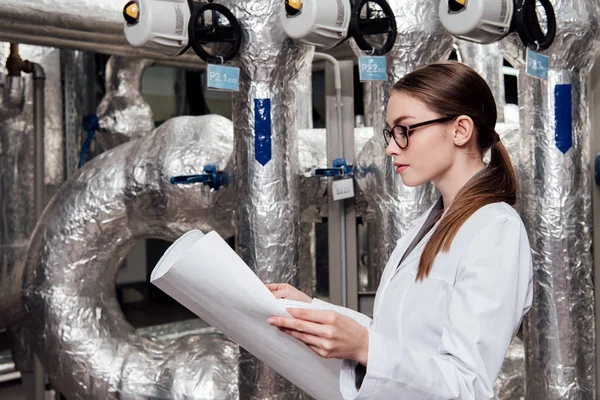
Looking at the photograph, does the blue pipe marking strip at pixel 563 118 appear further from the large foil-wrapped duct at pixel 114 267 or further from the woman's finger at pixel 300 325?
the woman's finger at pixel 300 325

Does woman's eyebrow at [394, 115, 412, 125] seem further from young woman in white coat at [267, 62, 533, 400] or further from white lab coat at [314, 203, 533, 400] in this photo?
white lab coat at [314, 203, 533, 400]

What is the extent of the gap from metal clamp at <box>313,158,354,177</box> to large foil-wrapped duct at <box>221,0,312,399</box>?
16cm

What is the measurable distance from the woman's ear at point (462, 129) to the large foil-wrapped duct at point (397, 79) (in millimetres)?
861

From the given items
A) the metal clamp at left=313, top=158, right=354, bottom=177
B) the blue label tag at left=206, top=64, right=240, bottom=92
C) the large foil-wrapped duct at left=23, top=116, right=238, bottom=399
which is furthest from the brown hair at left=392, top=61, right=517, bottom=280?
the large foil-wrapped duct at left=23, top=116, right=238, bottom=399

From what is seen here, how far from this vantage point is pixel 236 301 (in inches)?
32.2

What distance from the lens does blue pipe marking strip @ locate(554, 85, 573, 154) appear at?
1.77 metres

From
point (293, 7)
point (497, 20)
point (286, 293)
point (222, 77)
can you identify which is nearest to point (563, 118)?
point (497, 20)

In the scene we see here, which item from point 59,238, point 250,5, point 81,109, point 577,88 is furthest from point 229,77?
point 81,109

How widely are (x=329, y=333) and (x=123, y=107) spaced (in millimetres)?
2103

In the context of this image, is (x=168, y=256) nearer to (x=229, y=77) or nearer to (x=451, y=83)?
(x=451, y=83)

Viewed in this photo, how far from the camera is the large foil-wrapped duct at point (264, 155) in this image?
1.78 metres

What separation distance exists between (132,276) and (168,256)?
12.1 feet

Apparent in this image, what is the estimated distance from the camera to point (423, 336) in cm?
90

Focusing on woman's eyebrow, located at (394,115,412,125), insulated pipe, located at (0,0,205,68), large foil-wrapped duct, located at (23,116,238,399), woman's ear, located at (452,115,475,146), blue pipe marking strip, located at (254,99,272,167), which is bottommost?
large foil-wrapped duct, located at (23,116,238,399)
